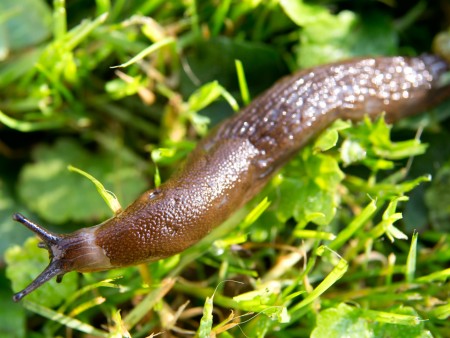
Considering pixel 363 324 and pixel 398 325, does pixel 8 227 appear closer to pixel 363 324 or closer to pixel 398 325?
pixel 363 324

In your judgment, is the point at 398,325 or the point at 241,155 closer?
the point at 398,325

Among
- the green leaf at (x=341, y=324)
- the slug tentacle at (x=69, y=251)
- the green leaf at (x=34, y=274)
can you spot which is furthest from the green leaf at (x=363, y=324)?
the green leaf at (x=34, y=274)

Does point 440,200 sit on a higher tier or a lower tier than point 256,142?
lower

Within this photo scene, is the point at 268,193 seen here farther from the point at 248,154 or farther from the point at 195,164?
the point at 195,164

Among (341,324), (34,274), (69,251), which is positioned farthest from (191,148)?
(341,324)

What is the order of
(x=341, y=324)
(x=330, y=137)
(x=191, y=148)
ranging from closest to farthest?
1. (x=341, y=324)
2. (x=330, y=137)
3. (x=191, y=148)

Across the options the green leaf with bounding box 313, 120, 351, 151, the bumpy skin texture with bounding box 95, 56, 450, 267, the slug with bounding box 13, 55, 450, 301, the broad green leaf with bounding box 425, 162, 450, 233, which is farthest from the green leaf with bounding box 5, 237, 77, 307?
the broad green leaf with bounding box 425, 162, 450, 233

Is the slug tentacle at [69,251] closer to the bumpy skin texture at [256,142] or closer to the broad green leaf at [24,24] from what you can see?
the bumpy skin texture at [256,142]

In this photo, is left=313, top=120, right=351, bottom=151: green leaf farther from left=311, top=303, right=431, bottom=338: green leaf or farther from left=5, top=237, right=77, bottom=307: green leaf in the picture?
left=5, top=237, right=77, bottom=307: green leaf
